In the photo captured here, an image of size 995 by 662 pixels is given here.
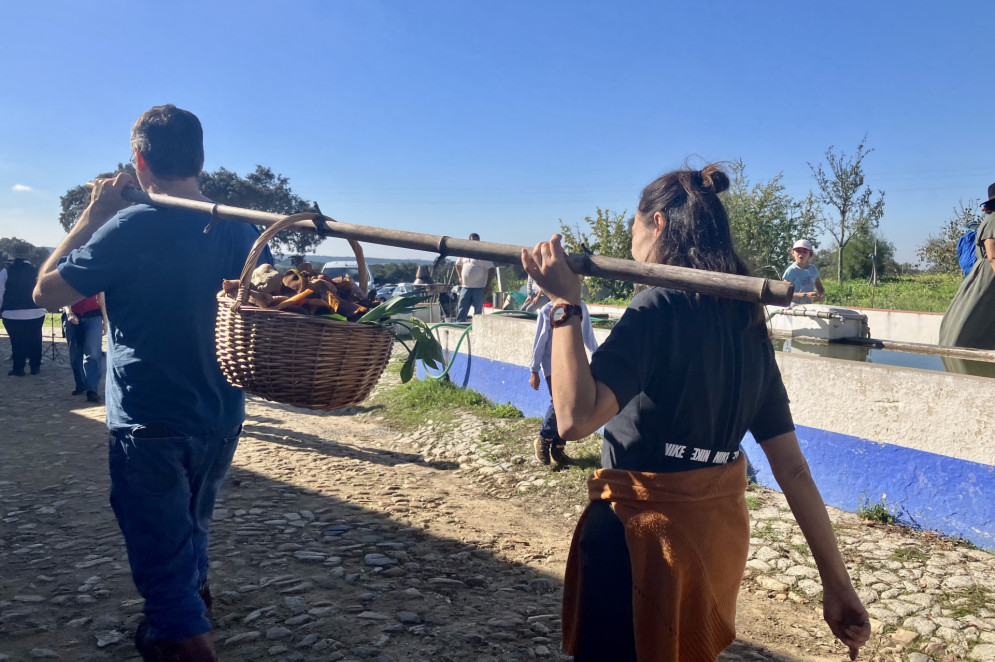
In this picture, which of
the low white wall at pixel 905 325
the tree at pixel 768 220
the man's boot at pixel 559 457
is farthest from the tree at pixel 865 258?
the man's boot at pixel 559 457

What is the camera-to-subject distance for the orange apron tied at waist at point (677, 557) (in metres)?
1.66

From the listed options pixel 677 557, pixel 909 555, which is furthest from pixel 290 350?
pixel 909 555

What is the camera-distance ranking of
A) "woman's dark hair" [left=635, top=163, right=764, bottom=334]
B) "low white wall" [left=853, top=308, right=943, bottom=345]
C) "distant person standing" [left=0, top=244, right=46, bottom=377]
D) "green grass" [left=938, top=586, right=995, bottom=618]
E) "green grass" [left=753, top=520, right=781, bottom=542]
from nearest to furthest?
"woman's dark hair" [left=635, top=163, right=764, bottom=334] → "green grass" [left=938, top=586, right=995, bottom=618] → "green grass" [left=753, top=520, right=781, bottom=542] → "distant person standing" [left=0, top=244, right=46, bottom=377] → "low white wall" [left=853, top=308, right=943, bottom=345]

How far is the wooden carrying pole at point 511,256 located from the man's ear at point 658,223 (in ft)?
0.52

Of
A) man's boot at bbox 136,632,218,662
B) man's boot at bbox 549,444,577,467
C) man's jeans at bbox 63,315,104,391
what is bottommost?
man's boot at bbox 549,444,577,467

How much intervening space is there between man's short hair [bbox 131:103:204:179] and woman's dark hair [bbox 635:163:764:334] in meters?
1.83

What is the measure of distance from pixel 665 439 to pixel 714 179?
2.39 ft

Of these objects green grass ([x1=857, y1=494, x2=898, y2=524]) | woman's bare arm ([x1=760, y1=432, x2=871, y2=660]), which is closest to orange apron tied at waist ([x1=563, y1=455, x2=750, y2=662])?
woman's bare arm ([x1=760, y1=432, x2=871, y2=660])

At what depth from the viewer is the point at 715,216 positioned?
6.23 ft

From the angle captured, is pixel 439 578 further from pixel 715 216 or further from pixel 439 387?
pixel 439 387

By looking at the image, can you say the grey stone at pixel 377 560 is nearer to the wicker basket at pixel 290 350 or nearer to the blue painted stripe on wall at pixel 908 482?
the wicker basket at pixel 290 350

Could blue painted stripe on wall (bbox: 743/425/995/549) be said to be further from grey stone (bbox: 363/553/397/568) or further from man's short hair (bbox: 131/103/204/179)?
man's short hair (bbox: 131/103/204/179)

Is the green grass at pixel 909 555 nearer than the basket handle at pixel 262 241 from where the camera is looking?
No

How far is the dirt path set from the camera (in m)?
3.22
